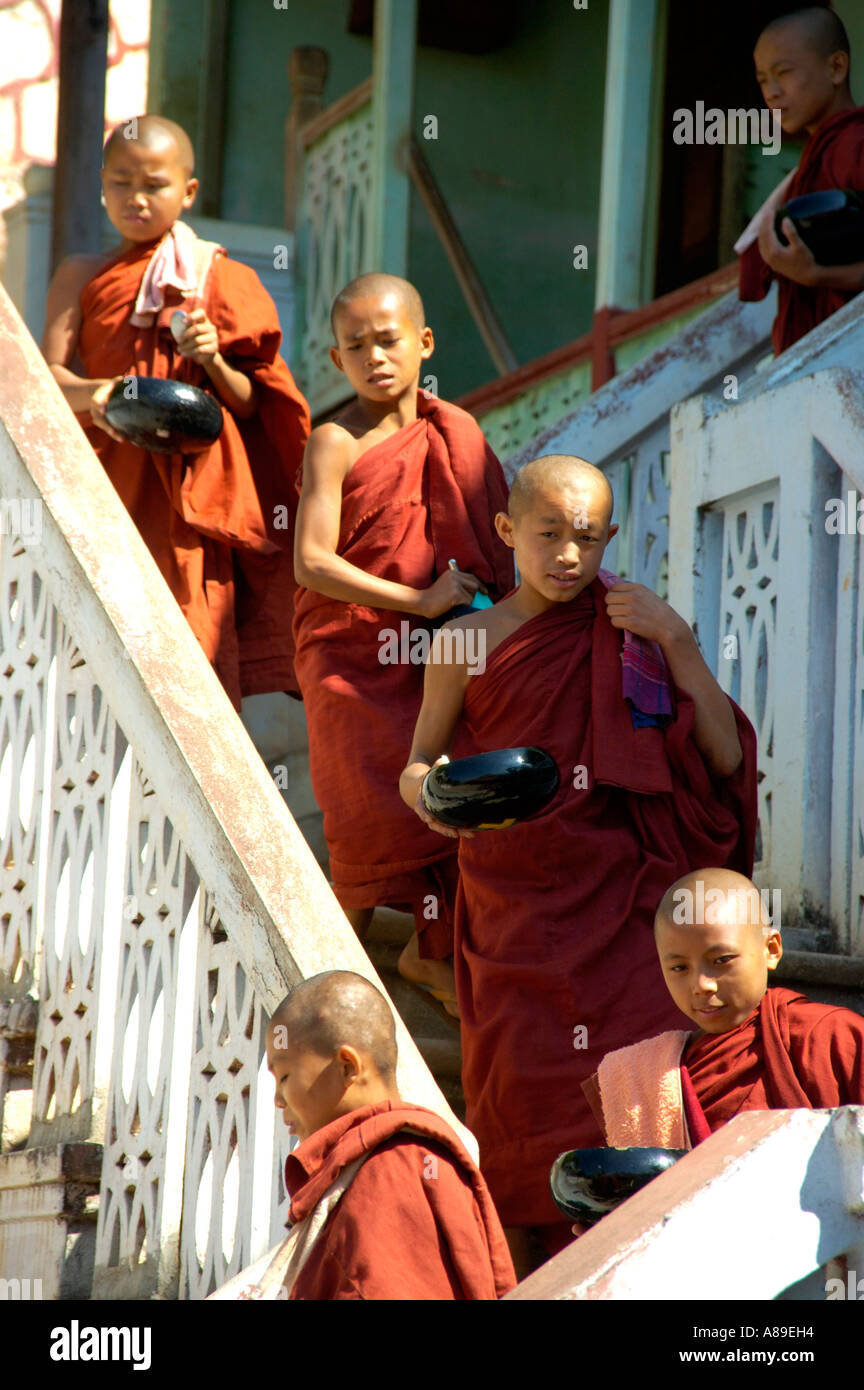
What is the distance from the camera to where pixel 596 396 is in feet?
23.3

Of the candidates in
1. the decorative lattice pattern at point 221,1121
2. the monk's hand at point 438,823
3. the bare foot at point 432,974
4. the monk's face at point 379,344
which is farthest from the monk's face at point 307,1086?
the monk's face at point 379,344

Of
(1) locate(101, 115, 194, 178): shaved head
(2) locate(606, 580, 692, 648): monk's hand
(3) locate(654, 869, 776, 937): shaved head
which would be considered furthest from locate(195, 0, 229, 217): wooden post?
(3) locate(654, 869, 776, 937): shaved head

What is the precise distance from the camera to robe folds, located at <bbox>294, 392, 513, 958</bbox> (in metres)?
5.00

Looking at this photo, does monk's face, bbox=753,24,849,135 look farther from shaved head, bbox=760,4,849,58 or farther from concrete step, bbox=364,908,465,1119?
concrete step, bbox=364,908,465,1119

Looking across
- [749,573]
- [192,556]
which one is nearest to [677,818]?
[749,573]

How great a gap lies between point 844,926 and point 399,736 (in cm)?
115

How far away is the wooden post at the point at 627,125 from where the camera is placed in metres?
8.77

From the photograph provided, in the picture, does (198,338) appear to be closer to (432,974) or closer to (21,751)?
(21,751)

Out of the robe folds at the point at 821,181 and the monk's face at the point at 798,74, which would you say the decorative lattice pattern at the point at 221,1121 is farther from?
the monk's face at the point at 798,74

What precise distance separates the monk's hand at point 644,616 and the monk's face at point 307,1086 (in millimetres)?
1456

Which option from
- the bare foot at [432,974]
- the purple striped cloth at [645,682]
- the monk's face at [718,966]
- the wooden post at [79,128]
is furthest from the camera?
the wooden post at [79,128]

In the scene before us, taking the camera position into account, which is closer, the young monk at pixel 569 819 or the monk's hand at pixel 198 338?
the young monk at pixel 569 819

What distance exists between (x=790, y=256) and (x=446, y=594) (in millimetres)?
1698
